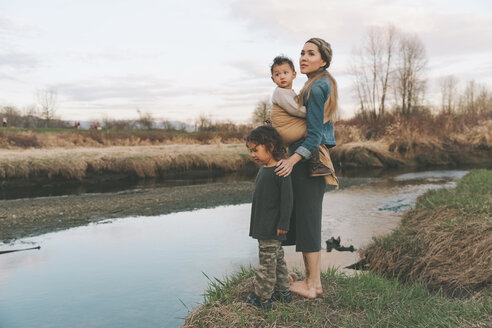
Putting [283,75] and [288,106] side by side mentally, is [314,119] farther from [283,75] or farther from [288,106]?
[283,75]

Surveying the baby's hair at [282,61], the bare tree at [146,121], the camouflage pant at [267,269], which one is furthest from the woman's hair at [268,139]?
the bare tree at [146,121]

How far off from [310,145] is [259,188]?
520 millimetres

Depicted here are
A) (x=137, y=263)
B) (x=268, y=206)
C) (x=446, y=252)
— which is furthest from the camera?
(x=137, y=263)

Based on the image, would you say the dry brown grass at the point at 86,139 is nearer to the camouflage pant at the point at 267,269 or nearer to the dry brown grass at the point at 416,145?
the dry brown grass at the point at 416,145

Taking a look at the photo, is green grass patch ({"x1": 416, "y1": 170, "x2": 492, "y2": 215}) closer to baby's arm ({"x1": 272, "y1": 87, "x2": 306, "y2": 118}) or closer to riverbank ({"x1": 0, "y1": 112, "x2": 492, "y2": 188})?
baby's arm ({"x1": 272, "y1": 87, "x2": 306, "y2": 118})

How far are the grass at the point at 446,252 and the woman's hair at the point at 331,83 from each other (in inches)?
96.0

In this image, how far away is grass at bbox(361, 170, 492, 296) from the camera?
14.4ft

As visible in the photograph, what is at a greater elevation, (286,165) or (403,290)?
(286,165)

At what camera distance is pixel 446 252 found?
4.85 m

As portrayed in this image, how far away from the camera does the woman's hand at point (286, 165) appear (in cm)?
309

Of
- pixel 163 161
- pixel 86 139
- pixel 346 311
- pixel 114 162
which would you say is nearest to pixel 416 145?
pixel 163 161

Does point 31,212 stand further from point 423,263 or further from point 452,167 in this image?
point 452,167

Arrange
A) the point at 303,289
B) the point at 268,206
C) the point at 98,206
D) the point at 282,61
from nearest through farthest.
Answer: the point at 282,61 < the point at 268,206 < the point at 303,289 < the point at 98,206

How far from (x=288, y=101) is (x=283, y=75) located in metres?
0.21
